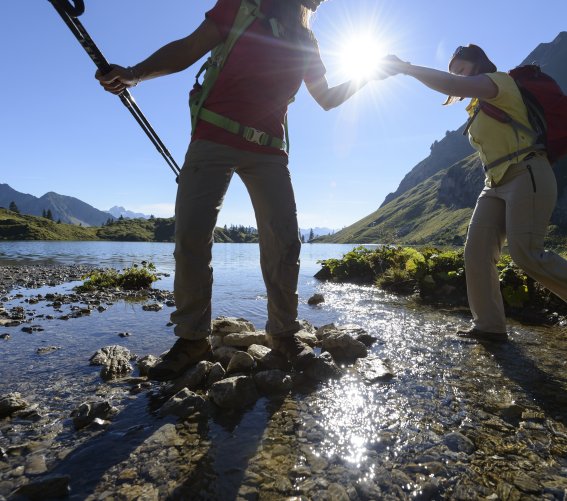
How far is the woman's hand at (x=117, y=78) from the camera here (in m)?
3.48

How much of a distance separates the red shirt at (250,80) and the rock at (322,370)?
2389mm

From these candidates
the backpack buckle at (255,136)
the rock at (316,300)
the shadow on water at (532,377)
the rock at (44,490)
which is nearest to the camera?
the rock at (44,490)

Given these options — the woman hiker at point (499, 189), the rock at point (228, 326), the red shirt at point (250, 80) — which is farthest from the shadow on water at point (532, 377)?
the red shirt at point (250, 80)

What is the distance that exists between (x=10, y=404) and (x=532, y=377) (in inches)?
190

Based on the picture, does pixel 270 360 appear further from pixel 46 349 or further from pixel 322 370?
pixel 46 349

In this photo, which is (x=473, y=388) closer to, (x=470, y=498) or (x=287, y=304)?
(x=470, y=498)

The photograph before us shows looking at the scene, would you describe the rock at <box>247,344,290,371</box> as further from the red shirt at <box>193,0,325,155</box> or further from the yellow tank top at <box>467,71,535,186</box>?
the yellow tank top at <box>467,71,535,186</box>

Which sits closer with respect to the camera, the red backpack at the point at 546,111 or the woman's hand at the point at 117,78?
the woman's hand at the point at 117,78

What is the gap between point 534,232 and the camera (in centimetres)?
437

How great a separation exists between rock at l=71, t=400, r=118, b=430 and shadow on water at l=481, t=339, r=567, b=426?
11.6ft

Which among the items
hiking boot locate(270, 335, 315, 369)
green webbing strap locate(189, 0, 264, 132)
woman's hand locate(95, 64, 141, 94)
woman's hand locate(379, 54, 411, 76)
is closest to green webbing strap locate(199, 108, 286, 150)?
green webbing strap locate(189, 0, 264, 132)

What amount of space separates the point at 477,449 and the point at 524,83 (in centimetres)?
438

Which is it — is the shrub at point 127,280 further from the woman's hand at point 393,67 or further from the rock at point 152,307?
the woman's hand at point 393,67

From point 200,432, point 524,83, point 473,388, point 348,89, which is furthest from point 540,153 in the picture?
point 200,432
